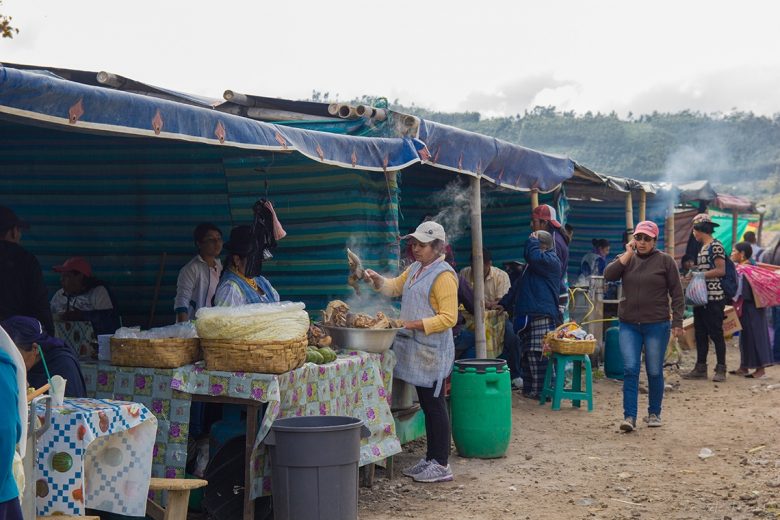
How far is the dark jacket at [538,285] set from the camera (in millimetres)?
10188

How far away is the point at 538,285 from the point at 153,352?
19.1ft

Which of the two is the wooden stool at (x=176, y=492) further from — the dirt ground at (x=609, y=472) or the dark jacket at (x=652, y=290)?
the dark jacket at (x=652, y=290)

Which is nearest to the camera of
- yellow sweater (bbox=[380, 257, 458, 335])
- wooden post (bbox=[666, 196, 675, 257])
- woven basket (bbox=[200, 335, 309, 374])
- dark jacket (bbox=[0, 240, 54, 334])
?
woven basket (bbox=[200, 335, 309, 374])

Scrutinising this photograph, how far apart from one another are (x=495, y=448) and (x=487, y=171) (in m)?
2.74

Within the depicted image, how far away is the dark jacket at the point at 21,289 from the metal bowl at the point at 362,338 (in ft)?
Result: 6.38

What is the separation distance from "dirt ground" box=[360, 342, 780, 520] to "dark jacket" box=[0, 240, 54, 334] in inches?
100

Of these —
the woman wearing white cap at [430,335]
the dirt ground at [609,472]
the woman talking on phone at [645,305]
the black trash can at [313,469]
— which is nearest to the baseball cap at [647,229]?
the woman talking on phone at [645,305]

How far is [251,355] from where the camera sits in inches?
213

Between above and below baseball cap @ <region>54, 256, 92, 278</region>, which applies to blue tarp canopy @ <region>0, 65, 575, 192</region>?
above

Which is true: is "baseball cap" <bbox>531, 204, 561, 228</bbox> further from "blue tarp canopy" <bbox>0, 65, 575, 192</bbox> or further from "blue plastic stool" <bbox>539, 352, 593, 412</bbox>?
"blue plastic stool" <bbox>539, 352, 593, 412</bbox>

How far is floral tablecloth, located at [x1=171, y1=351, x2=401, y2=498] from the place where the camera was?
542 cm

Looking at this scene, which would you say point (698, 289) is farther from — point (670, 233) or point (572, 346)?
point (670, 233)

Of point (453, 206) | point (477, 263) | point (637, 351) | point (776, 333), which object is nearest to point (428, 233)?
point (477, 263)

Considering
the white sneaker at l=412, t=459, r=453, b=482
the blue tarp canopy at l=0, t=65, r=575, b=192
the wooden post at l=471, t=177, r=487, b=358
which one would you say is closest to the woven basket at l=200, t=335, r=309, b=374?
the blue tarp canopy at l=0, t=65, r=575, b=192
